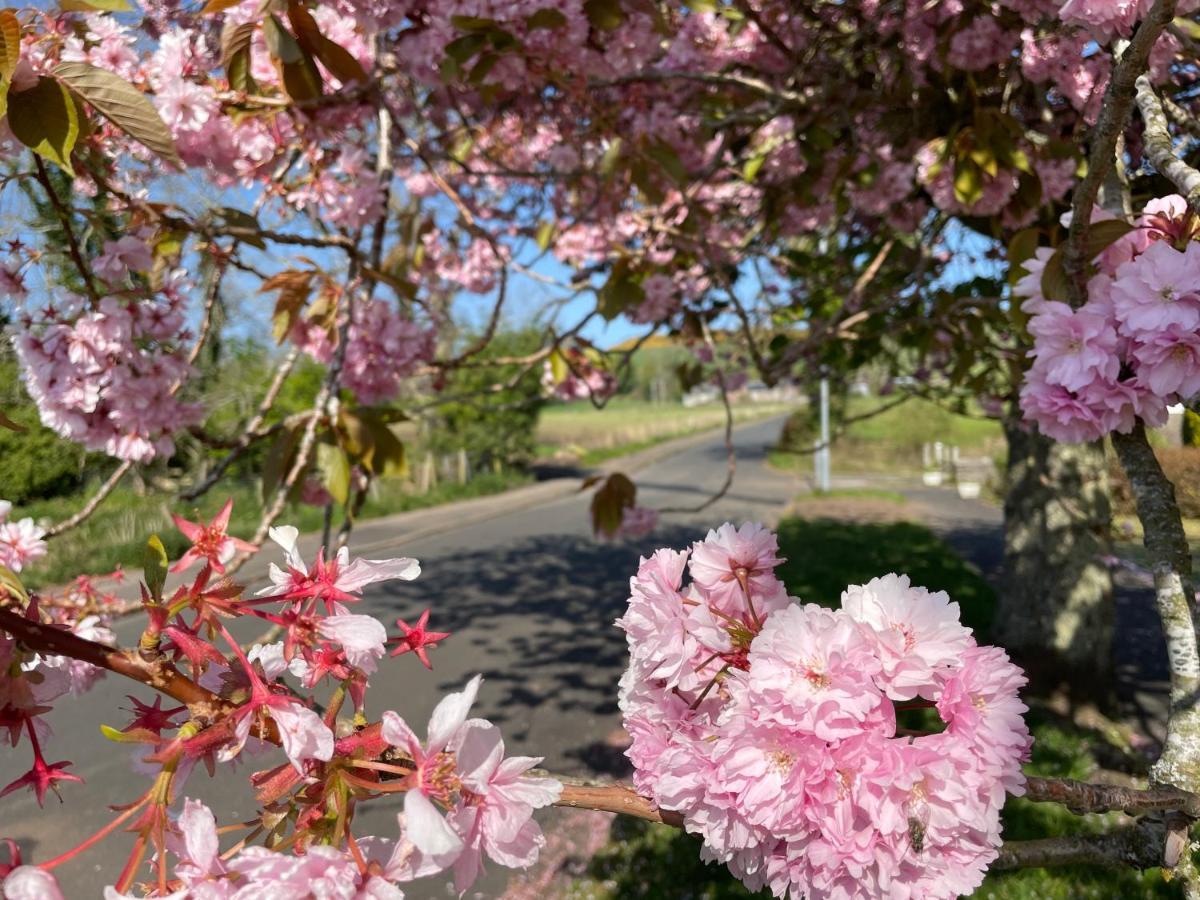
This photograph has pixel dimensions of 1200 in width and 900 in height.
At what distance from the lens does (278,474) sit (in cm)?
192

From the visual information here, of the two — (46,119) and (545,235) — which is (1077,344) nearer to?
(46,119)

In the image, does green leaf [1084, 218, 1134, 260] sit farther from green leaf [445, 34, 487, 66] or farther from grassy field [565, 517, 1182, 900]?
grassy field [565, 517, 1182, 900]

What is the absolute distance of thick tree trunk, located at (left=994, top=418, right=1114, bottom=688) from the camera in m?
4.73

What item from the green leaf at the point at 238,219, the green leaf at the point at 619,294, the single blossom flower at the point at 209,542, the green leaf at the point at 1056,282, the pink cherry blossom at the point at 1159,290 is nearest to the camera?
the single blossom flower at the point at 209,542

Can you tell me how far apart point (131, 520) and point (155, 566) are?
1272 cm

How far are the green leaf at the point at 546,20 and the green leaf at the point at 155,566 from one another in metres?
1.70

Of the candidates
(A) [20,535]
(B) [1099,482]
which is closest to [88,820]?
(A) [20,535]

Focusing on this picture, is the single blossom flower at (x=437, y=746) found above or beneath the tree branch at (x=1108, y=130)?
beneath

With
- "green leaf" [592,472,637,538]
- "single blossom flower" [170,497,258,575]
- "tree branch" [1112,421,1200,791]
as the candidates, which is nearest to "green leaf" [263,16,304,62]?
"single blossom flower" [170,497,258,575]

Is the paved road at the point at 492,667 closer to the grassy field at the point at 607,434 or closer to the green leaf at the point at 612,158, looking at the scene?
the green leaf at the point at 612,158

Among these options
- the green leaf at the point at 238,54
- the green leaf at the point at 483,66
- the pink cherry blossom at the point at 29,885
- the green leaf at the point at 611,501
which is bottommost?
the green leaf at the point at 611,501

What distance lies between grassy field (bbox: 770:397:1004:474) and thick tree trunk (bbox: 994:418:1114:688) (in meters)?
17.0

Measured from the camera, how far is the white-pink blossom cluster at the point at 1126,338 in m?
0.86

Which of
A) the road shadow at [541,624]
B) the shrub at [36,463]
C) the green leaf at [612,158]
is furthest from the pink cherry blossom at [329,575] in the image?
the shrub at [36,463]
